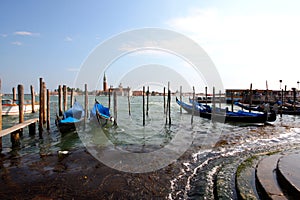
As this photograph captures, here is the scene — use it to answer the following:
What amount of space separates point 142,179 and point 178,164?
56.9 inches

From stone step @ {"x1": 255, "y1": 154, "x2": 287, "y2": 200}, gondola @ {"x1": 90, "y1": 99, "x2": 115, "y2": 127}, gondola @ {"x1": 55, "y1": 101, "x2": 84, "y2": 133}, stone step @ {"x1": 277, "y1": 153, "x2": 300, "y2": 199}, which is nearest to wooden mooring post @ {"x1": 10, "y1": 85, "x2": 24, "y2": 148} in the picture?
gondola @ {"x1": 55, "y1": 101, "x2": 84, "y2": 133}

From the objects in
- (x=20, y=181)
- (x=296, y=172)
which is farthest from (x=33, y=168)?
(x=296, y=172)

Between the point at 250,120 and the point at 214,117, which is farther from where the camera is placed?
the point at 214,117

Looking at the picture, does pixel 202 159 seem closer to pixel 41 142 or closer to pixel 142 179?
pixel 142 179

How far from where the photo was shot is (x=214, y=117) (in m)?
16.8

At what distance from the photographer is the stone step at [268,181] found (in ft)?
10.2

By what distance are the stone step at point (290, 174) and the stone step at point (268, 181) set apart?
103 mm

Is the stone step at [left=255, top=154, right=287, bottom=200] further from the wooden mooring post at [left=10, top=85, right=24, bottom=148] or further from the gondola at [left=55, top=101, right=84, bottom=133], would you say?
the gondola at [left=55, top=101, right=84, bottom=133]

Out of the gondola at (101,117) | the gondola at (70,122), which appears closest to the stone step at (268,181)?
the gondola at (70,122)

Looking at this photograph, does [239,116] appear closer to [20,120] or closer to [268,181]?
[268,181]

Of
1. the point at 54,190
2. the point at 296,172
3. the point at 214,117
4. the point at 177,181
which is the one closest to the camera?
the point at 296,172

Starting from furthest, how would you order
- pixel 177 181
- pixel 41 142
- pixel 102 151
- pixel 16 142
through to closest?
pixel 41 142
pixel 16 142
pixel 102 151
pixel 177 181

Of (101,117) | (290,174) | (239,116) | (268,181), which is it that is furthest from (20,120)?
(239,116)

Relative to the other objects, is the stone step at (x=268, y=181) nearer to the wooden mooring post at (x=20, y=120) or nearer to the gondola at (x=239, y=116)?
the wooden mooring post at (x=20, y=120)
